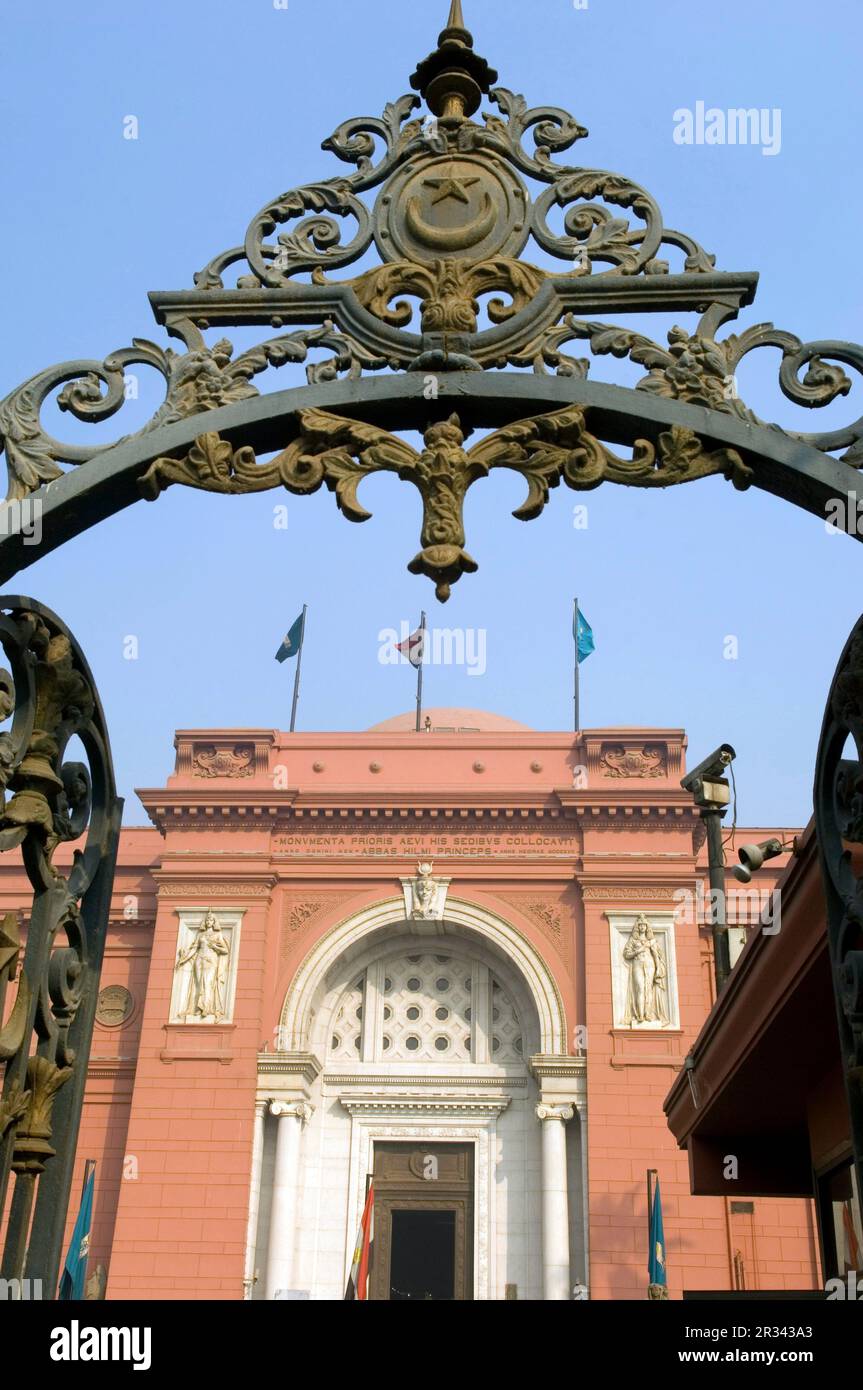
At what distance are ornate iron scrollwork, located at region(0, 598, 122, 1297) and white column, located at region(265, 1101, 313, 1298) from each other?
1476cm

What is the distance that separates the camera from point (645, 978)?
57.9 feet

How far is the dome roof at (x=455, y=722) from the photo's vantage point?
23.3 metres

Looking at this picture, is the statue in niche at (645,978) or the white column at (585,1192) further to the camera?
the statue in niche at (645,978)

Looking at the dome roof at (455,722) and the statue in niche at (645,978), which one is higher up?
the dome roof at (455,722)

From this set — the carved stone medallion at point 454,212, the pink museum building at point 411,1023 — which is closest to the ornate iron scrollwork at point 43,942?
the carved stone medallion at point 454,212

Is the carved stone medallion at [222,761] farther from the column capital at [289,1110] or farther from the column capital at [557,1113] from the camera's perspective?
the column capital at [557,1113]

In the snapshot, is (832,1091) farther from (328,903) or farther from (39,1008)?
(328,903)

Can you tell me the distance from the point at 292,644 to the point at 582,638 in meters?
5.00

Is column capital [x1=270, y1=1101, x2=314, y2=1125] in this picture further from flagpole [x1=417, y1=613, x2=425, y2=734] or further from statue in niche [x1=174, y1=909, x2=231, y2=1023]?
flagpole [x1=417, y1=613, x2=425, y2=734]

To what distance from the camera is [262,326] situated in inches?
130

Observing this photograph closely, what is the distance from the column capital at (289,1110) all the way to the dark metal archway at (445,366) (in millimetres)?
15437

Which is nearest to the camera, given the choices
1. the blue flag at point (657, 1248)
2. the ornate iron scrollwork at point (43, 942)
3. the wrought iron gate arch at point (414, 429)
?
the ornate iron scrollwork at point (43, 942)
